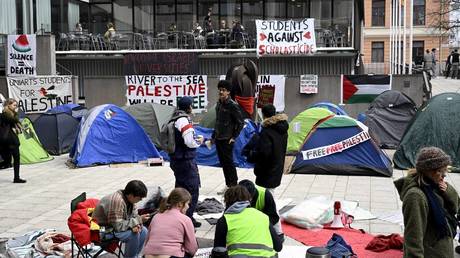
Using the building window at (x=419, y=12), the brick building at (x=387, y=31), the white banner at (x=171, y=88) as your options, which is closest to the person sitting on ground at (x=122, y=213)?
the white banner at (x=171, y=88)

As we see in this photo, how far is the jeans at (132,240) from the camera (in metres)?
6.04

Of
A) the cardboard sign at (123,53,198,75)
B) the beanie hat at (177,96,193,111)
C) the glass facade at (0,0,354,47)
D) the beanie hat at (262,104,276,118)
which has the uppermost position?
the glass facade at (0,0,354,47)

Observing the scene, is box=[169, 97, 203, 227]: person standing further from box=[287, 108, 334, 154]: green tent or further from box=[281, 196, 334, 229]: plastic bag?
box=[287, 108, 334, 154]: green tent

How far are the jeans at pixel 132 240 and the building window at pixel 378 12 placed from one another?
49.7m

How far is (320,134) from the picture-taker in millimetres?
12617

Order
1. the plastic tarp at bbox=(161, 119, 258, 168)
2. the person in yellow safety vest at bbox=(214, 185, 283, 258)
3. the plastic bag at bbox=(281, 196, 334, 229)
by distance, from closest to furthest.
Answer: the person in yellow safety vest at bbox=(214, 185, 283, 258)
the plastic bag at bbox=(281, 196, 334, 229)
the plastic tarp at bbox=(161, 119, 258, 168)

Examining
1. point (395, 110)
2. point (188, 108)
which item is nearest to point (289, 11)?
point (395, 110)

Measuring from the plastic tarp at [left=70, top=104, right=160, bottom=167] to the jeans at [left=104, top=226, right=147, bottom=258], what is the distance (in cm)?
780

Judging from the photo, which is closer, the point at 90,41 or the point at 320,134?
the point at 320,134

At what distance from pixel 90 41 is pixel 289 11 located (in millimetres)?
8807

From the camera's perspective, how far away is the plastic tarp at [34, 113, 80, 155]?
15.9m

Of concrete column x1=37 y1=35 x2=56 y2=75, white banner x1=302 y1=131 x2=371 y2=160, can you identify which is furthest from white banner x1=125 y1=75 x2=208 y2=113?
white banner x1=302 y1=131 x2=371 y2=160

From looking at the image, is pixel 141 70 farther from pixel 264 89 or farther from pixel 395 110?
pixel 395 110

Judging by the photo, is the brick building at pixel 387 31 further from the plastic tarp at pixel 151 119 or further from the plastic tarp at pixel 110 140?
the plastic tarp at pixel 110 140
